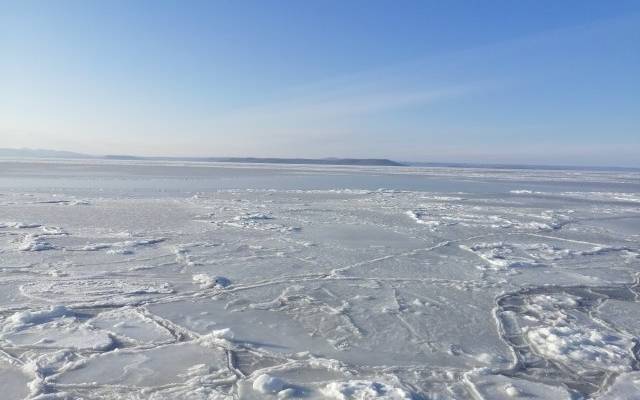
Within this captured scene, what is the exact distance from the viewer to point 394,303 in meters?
5.67

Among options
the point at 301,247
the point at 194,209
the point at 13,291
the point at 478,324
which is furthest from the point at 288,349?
the point at 194,209

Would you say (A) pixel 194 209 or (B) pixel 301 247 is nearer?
(B) pixel 301 247

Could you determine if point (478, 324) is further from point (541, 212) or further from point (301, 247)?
point (541, 212)

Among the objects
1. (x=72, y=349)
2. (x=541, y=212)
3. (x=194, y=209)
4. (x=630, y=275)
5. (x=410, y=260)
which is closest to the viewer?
(x=72, y=349)

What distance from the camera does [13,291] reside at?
566 centimetres

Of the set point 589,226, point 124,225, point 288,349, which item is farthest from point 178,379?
point 589,226

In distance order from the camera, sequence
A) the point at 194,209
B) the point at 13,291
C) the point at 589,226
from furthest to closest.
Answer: the point at 194,209 < the point at 589,226 < the point at 13,291

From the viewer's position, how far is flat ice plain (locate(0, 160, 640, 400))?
369 cm

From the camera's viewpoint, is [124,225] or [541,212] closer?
[124,225]

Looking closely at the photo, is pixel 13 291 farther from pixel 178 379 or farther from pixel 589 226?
pixel 589 226

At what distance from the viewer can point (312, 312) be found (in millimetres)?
5281

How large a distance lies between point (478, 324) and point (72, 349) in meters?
4.03

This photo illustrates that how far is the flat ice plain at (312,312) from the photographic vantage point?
12.1ft

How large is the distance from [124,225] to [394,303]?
24.1 feet
